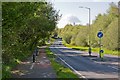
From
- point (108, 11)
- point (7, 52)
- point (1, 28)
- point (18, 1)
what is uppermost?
point (108, 11)

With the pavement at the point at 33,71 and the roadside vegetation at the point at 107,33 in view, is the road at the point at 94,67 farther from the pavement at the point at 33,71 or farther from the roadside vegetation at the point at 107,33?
the roadside vegetation at the point at 107,33

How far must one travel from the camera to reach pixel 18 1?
15.0 m

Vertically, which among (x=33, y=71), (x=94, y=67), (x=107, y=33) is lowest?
(x=94, y=67)

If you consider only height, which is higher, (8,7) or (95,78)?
(8,7)

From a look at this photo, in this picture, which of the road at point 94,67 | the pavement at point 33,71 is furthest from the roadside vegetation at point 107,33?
the pavement at point 33,71

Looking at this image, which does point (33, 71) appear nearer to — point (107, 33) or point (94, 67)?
point (94, 67)

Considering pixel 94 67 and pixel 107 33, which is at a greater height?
pixel 107 33

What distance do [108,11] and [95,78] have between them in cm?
6713

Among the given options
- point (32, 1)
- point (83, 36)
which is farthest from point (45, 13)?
point (83, 36)

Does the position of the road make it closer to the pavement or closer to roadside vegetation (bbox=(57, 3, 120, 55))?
the pavement

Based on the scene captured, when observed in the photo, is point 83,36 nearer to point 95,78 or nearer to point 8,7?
point 95,78

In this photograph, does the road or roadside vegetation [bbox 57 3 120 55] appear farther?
roadside vegetation [bbox 57 3 120 55]

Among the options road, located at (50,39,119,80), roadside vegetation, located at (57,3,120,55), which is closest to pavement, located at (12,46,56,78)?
road, located at (50,39,119,80)

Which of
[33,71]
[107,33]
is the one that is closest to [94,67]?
[33,71]
